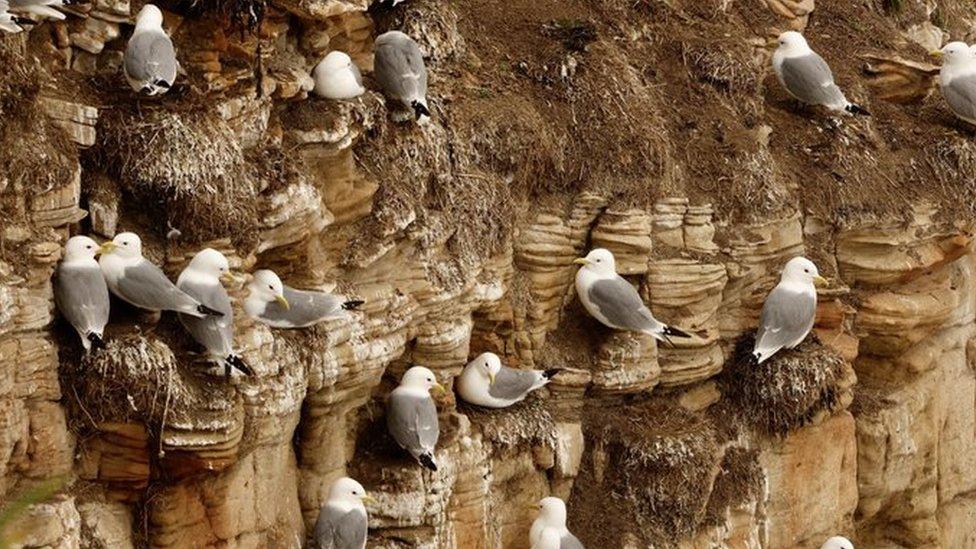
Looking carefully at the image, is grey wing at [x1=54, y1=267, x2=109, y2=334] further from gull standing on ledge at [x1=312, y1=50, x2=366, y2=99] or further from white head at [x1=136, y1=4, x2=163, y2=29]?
gull standing on ledge at [x1=312, y1=50, x2=366, y2=99]

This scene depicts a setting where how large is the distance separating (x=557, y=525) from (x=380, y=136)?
3.07 metres

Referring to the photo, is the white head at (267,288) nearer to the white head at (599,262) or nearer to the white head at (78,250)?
the white head at (78,250)

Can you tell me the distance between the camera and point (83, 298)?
501 inches

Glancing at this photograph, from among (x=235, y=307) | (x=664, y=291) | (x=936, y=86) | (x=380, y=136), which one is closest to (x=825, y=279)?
(x=664, y=291)

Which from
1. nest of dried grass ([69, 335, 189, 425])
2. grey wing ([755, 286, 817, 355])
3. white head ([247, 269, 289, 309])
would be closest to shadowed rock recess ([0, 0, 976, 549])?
nest of dried grass ([69, 335, 189, 425])

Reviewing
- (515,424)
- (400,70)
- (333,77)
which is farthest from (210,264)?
(515,424)

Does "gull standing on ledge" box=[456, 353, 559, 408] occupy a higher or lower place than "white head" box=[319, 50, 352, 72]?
lower

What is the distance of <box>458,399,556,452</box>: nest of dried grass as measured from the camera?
16.4m

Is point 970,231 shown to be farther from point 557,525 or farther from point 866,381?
point 557,525

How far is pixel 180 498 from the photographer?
536 inches

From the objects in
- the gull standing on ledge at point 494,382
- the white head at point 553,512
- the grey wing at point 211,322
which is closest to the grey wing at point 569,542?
the white head at point 553,512

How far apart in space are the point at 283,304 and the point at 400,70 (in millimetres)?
2262

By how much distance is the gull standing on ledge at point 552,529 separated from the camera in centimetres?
1620

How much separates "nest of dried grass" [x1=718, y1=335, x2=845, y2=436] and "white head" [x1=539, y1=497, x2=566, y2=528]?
245 cm
